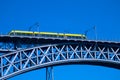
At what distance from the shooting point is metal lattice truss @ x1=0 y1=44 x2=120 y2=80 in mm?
65938

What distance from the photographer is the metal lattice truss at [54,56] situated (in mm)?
65938

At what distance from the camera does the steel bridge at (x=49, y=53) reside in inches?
2606

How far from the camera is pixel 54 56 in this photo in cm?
6931

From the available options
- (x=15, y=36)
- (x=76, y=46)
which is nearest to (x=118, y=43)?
(x=76, y=46)

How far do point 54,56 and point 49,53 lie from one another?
1.29 metres

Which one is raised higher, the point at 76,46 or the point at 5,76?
the point at 76,46

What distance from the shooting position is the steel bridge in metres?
66.2

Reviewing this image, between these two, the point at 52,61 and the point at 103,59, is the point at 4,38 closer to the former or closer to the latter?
the point at 52,61

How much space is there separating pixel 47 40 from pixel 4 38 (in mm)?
6126

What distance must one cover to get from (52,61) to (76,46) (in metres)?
5.01

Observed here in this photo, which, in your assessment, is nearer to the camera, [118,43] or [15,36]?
[15,36]

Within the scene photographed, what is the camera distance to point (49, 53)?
2689 inches

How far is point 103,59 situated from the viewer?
232ft

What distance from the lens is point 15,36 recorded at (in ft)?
222
